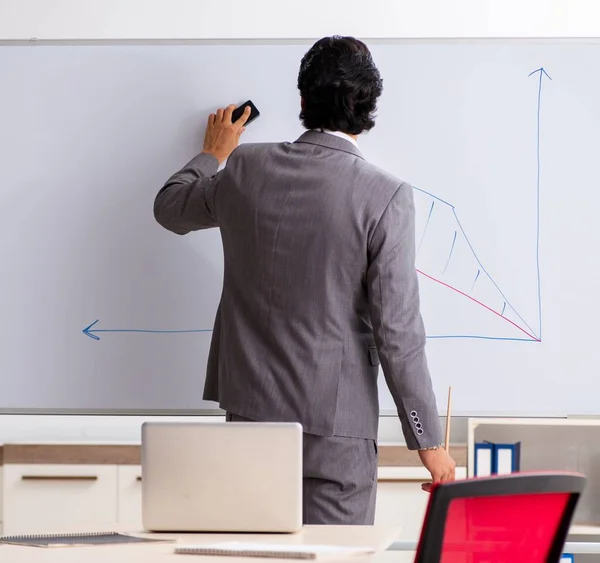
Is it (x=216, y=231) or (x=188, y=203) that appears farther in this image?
(x=216, y=231)

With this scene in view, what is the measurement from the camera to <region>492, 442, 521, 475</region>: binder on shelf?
8.31 ft

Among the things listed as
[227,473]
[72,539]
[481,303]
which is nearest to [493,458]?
[481,303]

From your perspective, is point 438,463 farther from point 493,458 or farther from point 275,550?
point 493,458

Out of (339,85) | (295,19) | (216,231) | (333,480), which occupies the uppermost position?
(295,19)

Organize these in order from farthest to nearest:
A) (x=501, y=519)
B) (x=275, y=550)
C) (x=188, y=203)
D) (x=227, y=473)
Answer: (x=188, y=203)
(x=227, y=473)
(x=275, y=550)
(x=501, y=519)

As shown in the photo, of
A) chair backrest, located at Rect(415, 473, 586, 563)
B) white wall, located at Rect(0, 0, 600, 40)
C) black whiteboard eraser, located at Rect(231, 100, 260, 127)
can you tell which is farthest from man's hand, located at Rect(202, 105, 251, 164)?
chair backrest, located at Rect(415, 473, 586, 563)

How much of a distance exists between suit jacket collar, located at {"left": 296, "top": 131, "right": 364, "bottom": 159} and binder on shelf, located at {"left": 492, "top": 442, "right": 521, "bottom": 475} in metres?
1.13

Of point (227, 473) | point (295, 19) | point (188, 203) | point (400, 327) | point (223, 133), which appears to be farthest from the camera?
point (295, 19)

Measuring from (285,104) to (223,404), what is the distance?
1.03 meters

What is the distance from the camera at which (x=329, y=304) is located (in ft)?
5.82

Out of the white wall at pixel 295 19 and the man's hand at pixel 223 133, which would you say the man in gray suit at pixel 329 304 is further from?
the white wall at pixel 295 19

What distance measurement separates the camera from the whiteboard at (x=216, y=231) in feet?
8.12

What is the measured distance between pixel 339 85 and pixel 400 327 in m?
0.53

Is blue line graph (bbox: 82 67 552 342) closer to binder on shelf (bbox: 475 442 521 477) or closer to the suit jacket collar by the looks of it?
binder on shelf (bbox: 475 442 521 477)
